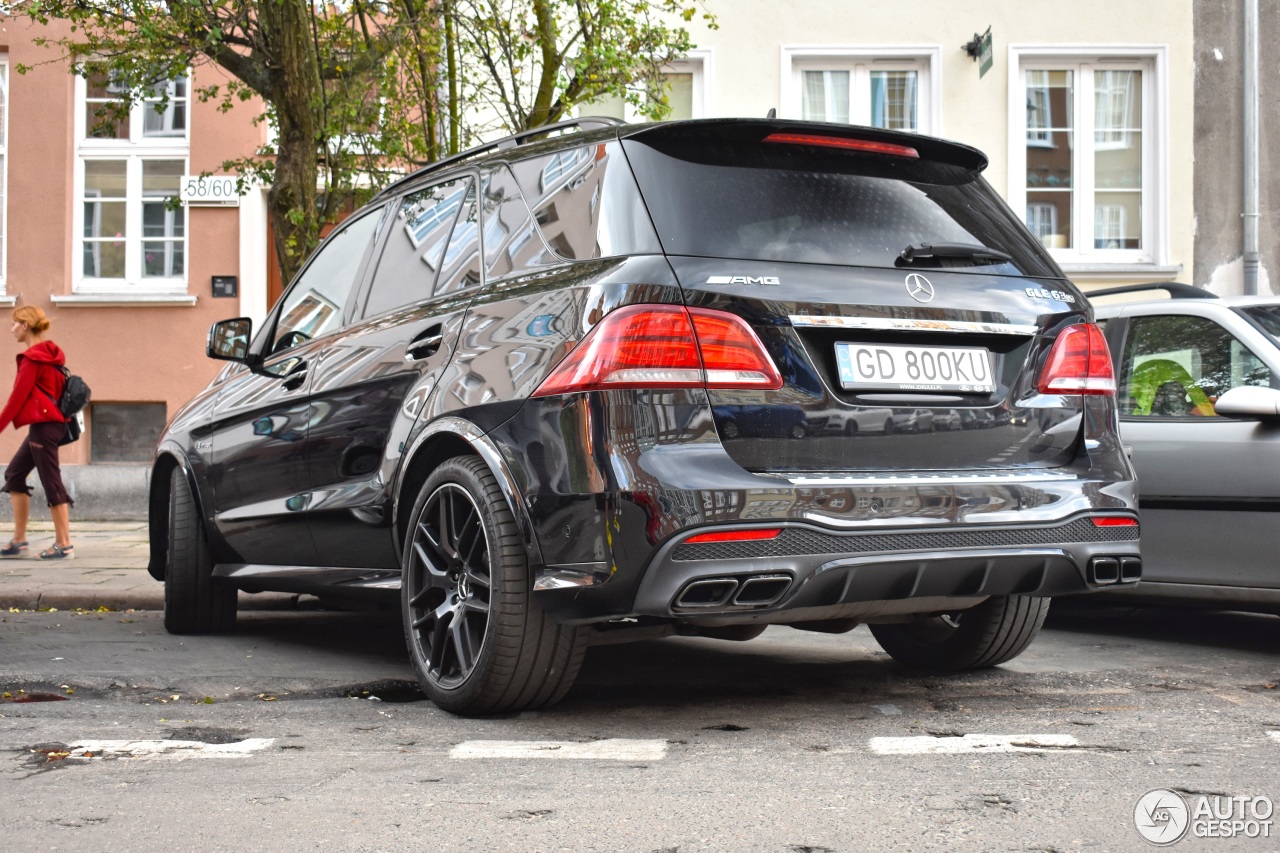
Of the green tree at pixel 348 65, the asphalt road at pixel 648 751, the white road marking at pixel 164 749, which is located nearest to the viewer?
the asphalt road at pixel 648 751

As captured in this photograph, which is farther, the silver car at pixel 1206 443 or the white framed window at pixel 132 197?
the white framed window at pixel 132 197

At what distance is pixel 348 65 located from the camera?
1048 cm

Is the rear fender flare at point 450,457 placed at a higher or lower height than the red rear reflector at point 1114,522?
higher

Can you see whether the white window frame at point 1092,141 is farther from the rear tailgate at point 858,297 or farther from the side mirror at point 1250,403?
the rear tailgate at point 858,297

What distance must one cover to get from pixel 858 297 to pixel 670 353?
1.86ft

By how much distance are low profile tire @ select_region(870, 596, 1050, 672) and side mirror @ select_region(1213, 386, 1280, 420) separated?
47.0 inches

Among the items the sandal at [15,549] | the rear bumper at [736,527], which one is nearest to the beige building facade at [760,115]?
the sandal at [15,549]

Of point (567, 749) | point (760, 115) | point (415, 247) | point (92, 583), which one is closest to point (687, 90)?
point (760, 115)

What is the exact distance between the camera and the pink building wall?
47.2 ft

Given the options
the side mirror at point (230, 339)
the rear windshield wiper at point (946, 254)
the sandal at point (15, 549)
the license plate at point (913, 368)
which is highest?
the rear windshield wiper at point (946, 254)

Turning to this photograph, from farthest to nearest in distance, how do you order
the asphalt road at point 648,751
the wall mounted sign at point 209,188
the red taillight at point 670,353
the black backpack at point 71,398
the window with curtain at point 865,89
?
the window with curtain at point 865,89, the wall mounted sign at point 209,188, the black backpack at point 71,398, the red taillight at point 670,353, the asphalt road at point 648,751

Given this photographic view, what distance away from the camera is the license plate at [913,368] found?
405 centimetres

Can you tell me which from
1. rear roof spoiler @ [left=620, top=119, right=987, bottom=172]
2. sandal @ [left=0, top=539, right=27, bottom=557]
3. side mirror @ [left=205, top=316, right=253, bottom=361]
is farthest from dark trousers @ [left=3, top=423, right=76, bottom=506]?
rear roof spoiler @ [left=620, top=119, right=987, bottom=172]

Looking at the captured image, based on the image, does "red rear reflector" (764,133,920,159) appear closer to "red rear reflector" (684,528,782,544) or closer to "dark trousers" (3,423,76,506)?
"red rear reflector" (684,528,782,544)
